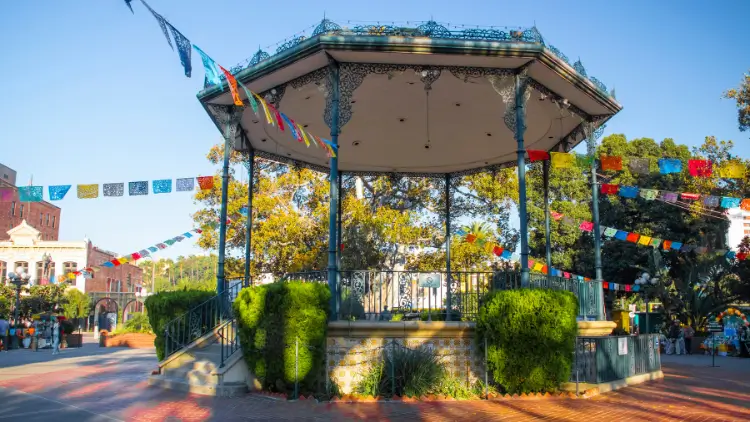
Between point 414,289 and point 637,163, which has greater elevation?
point 637,163

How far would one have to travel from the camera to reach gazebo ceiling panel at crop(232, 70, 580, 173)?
14461 millimetres

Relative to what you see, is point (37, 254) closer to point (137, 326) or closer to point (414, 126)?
point (137, 326)

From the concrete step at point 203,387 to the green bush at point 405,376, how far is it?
2271 mm

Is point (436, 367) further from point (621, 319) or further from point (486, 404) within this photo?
point (621, 319)

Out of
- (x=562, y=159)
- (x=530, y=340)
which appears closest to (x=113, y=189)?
(x=530, y=340)

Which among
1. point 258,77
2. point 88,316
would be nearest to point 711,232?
point 258,77

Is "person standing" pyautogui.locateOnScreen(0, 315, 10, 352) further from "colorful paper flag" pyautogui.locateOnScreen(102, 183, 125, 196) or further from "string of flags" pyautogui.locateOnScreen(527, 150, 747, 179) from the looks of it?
"string of flags" pyautogui.locateOnScreen(527, 150, 747, 179)

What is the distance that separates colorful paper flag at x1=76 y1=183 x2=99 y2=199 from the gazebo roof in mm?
3991

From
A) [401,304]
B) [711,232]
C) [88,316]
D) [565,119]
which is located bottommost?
[88,316]

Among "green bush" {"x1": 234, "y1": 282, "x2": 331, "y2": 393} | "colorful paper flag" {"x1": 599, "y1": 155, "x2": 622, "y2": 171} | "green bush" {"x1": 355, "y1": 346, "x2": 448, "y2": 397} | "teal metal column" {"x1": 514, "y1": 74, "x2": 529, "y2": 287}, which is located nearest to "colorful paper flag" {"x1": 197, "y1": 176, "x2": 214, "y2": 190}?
"green bush" {"x1": 234, "y1": 282, "x2": 331, "y2": 393}

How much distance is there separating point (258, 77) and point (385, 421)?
8.21m

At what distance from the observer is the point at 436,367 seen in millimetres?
10758

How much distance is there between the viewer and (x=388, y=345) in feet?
36.6

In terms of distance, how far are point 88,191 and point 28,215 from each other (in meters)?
54.5
